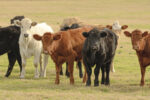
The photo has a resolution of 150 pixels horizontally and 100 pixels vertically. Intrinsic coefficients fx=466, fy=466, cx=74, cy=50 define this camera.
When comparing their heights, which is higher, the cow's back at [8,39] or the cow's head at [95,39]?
the cow's head at [95,39]

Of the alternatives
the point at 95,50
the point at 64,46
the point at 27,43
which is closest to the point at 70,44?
the point at 64,46

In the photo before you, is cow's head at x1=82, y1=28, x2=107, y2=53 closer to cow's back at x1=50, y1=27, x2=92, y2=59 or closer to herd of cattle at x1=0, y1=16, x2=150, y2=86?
herd of cattle at x1=0, y1=16, x2=150, y2=86

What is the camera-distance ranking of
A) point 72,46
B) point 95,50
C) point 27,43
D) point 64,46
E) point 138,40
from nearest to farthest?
point 95,50 → point 138,40 → point 64,46 → point 72,46 → point 27,43

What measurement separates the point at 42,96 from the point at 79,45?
3018mm

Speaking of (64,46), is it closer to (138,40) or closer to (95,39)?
(95,39)

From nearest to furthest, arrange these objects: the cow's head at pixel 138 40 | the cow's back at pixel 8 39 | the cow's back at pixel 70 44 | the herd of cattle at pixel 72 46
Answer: the herd of cattle at pixel 72 46, the cow's head at pixel 138 40, the cow's back at pixel 70 44, the cow's back at pixel 8 39

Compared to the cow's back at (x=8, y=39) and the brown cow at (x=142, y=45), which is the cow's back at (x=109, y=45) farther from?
the cow's back at (x=8, y=39)

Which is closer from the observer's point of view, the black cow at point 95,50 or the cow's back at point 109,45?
the black cow at point 95,50

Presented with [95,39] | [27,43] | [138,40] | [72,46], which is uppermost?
[95,39]

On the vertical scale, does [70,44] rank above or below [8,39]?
above

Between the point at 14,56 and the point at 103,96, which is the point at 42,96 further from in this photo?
the point at 14,56

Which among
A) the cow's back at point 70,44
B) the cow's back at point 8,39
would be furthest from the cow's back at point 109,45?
the cow's back at point 8,39

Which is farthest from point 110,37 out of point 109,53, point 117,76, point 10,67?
point 10,67

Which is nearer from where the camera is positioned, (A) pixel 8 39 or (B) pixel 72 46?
(B) pixel 72 46
